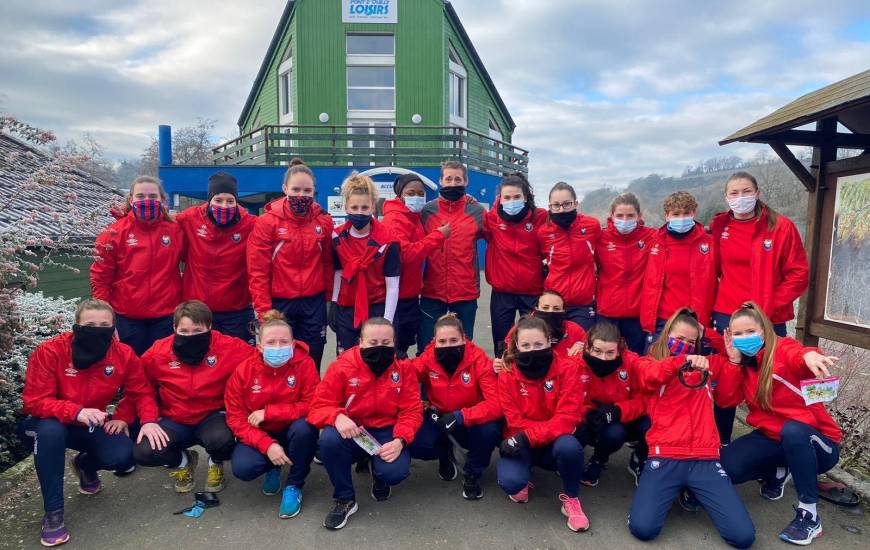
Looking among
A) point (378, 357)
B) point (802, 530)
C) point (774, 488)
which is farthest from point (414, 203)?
point (802, 530)

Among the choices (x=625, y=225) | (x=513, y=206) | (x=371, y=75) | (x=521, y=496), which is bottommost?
(x=521, y=496)

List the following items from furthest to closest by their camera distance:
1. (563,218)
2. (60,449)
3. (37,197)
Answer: (37,197), (563,218), (60,449)

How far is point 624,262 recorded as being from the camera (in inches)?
200

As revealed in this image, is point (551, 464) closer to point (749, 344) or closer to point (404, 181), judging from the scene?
point (749, 344)

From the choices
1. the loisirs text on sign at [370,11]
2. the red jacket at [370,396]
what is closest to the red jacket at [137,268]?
the red jacket at [370,396]

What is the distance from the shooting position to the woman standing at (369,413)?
3.82 m

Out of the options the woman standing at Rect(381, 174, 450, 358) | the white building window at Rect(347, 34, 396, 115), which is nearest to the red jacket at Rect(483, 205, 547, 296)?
the woman standing at Rect(381, 174, 450, 358)

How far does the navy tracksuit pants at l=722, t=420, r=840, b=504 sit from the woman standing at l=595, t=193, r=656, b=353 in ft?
4.41

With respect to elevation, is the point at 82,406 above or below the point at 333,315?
below

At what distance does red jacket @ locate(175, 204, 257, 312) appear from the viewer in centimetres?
487

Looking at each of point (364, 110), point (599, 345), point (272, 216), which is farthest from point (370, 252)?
point (364, 110)

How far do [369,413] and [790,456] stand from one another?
2788mm

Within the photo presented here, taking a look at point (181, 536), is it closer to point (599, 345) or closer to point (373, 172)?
point (599, 345)

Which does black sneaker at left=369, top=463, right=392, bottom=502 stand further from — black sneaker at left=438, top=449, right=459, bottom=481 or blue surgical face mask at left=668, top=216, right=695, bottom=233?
blue surgical face mask at left=668, top=216, right=695, bottom=233
